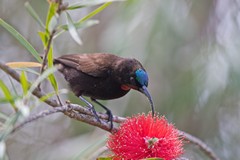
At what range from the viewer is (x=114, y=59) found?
110 inches

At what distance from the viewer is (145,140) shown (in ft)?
4.83

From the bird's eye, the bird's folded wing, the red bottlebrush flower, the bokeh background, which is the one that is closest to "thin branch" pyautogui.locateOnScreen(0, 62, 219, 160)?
the red bottlebrush flower

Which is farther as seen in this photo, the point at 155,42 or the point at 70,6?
the point at 155,42

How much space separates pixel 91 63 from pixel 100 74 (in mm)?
128

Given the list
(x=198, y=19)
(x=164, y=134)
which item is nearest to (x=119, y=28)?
(x=198, y=19)

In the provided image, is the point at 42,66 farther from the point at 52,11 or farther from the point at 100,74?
the point at 100,74

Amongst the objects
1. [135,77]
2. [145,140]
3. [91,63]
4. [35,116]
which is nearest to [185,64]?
[91,63]

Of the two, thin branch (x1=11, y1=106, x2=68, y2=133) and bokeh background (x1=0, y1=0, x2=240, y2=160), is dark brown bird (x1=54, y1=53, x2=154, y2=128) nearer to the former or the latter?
bokeh background (x1=0, y1=0, x2=240, y2=160)

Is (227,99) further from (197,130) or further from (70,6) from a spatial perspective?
(70,6)

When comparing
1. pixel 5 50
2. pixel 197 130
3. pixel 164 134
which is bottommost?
pixel 197 130

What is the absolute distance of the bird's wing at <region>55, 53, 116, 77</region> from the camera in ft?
8.99

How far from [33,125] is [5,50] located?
0.61 meters

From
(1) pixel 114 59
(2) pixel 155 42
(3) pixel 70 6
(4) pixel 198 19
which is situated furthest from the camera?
(4) pixel 198 19

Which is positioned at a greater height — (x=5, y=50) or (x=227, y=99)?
(x=5, y=50)
